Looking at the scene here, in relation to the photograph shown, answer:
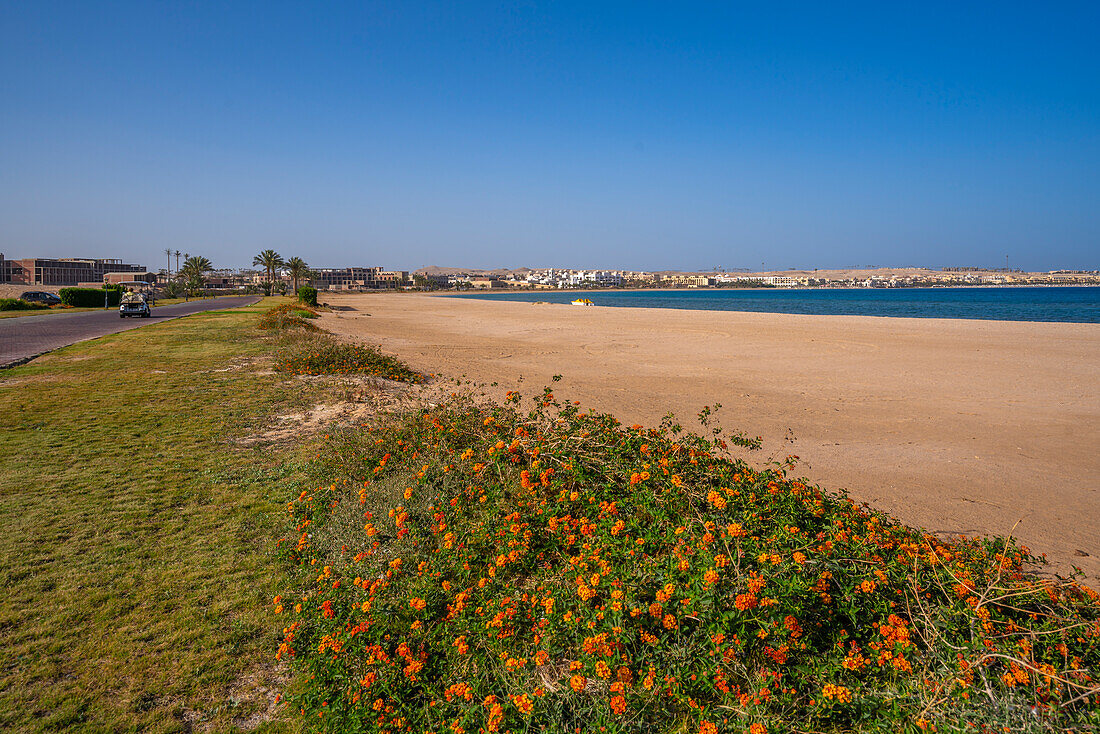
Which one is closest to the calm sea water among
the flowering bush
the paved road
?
the flowering bush

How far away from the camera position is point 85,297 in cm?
4519

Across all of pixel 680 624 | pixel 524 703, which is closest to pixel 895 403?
pixel 680 624

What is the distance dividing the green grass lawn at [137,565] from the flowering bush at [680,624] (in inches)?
19.7

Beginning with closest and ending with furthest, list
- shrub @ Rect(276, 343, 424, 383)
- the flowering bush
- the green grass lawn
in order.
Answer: the flowering bush → the green grass lawn → shrub @ Rect(276, 343, 424, 383)

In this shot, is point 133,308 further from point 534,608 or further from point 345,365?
point 534,608

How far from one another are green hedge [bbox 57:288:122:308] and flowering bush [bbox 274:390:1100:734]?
53.6m

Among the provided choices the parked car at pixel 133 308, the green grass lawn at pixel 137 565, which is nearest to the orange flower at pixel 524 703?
the green grass lawn at pixel 137 565

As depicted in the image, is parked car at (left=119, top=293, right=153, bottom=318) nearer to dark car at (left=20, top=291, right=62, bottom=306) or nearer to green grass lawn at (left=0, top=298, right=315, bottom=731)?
dark car at (left=20, top=291, right=62, bottom=306)

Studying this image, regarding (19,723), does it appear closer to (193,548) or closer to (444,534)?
(193,548)

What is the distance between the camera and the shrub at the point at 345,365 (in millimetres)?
12352

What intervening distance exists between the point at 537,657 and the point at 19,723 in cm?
262

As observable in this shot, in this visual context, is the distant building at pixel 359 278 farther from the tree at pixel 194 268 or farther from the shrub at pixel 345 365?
the shrub at pixel 345 365

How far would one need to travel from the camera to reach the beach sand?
20.0 ft

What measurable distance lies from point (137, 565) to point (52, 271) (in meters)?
132
